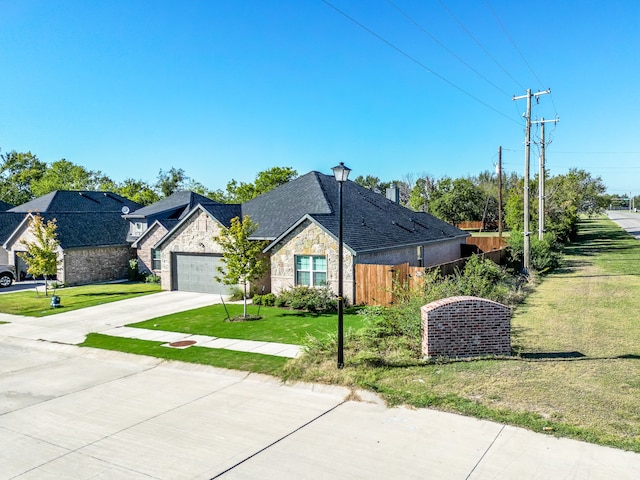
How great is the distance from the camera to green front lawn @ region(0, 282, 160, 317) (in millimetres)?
21172

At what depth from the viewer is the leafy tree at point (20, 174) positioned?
7081cm

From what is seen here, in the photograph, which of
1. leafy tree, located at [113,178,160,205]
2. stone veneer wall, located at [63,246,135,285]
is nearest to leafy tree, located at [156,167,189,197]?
leafy tree, located at [113,178,160,205]

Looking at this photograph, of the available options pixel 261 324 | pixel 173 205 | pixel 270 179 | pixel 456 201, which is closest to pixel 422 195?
pixel 456 201

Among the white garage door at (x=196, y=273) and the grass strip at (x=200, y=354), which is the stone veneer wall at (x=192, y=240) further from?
the grass strip at (x=200, y=354)

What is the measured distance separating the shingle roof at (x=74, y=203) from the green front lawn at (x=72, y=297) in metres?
14.0

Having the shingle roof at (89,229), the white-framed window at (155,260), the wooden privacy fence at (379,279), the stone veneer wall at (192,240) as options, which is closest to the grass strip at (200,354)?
the wooden privacy fence at (379,279)

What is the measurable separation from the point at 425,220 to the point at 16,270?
26.5 metres

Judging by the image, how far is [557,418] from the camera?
7.77 m

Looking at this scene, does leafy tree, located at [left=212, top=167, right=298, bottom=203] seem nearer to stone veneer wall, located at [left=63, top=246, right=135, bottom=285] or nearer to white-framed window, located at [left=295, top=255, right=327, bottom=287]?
stone veneer wall, located at [left=63, top=246, right=135, bottom=285]

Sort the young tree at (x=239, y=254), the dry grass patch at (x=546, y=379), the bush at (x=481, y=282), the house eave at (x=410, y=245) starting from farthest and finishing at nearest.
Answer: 1. the house eave at (x=410, y=245)
2. the young tree at (x=239, y=254)
3. the bush at (x=481, y=282)
4. the dry grass patch at (x=546, y=379)

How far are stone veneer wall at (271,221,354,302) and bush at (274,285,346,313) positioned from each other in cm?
68

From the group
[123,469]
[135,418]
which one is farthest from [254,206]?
[123,469]

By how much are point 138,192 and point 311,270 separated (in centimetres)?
5146

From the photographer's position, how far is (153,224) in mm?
30531
